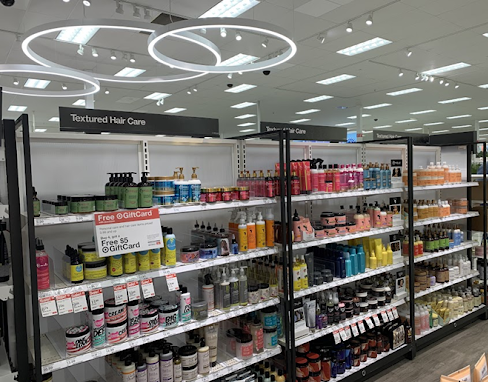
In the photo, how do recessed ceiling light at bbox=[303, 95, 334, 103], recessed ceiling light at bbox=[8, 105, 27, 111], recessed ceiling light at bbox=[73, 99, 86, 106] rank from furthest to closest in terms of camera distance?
recessed ceiling light at bbox=[303, 95, 334, 103]
recessed ceiling light at bbox=[8, 105, 27, 111]
recessed ceiling light at bbox=[73, 99, 86, 106]

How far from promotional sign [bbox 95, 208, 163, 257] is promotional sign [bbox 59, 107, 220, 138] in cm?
64

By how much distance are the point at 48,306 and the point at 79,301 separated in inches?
5.9

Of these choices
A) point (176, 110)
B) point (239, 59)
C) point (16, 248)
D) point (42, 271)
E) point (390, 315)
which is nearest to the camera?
point (16, 248)

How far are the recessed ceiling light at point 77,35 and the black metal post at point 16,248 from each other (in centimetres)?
484

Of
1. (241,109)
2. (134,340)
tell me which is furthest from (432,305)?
(241,109)

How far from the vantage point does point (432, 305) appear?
448 cm

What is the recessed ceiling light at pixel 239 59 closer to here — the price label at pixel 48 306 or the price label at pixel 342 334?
the price label at pixel 342 334

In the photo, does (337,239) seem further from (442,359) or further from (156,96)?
(156,96)

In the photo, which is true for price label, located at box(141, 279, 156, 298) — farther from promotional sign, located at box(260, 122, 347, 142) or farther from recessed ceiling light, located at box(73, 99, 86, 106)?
recessed ceiling light, located at box(73, 99, 86, 106)

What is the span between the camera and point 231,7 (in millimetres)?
5398

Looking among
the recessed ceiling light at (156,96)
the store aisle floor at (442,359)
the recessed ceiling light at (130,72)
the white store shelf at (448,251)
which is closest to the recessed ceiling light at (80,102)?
the recessed ceiling light at (156,96)

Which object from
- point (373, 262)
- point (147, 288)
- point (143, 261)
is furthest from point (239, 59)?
point (147, 288)

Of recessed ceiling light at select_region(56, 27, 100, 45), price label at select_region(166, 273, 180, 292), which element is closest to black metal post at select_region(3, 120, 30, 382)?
price label at select_region(166, 273, 180, 292)

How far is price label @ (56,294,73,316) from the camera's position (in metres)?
2.03
